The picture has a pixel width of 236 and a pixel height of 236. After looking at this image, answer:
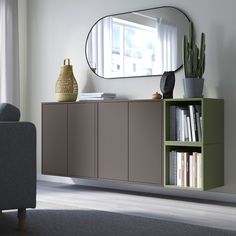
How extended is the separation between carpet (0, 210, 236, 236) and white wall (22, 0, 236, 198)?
1162mm

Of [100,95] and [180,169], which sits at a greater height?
[100,95]

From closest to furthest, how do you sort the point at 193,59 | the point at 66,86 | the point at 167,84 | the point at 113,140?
the point at 193,59, the point at 167,84, the point at 113,140, the point at 66,86

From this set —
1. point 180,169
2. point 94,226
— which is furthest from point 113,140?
point 94,226

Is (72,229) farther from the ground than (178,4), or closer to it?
closer to it

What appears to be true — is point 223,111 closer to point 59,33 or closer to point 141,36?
point 141,36

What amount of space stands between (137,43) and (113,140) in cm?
99

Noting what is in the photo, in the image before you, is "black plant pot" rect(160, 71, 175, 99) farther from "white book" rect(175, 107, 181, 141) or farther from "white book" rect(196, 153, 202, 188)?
"white book" rect(196, 153, 202, 188)

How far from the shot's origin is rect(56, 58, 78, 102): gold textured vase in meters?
4.70

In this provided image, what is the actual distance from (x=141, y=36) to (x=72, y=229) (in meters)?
2.24

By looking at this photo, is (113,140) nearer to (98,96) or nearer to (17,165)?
(98,96)

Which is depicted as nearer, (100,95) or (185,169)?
(185,169)

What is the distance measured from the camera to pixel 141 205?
3814mm

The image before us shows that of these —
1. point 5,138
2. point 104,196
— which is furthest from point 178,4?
point 5,138

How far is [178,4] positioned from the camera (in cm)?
429
